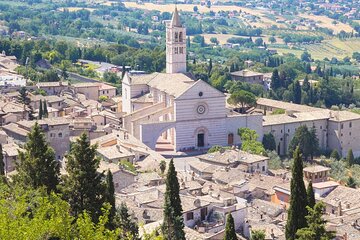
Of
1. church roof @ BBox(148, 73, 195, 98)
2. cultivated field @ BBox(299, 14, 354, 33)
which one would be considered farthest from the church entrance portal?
cultivated field @ BBox(299, 14, 354, 33)

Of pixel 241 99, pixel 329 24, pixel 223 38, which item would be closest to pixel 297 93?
pixel 241 99

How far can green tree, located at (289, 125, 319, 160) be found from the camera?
43.7 m

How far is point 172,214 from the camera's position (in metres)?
22.5

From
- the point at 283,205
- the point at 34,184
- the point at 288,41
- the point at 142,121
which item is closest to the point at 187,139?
the point at 142,121

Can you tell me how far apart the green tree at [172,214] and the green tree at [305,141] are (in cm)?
2155

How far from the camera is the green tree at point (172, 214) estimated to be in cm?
2216

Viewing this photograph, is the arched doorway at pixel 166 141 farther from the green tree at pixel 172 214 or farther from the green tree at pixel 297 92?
the green tree at pixel 297 92

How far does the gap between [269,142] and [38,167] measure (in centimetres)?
2592

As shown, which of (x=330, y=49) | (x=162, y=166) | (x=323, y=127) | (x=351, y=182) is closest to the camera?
(x=162, y=166)

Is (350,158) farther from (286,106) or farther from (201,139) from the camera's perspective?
(286,106)

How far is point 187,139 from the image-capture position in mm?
43094

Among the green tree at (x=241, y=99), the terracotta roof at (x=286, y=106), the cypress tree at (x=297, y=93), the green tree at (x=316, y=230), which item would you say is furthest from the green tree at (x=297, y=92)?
the green tree at (x=316, y=230)

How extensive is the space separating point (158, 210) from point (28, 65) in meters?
39.9

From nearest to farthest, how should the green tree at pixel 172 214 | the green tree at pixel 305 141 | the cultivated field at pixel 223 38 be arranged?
the green tree at pixel 172 214, the green tree at pixel 305 141, the cultivated field at pixel 223 38
